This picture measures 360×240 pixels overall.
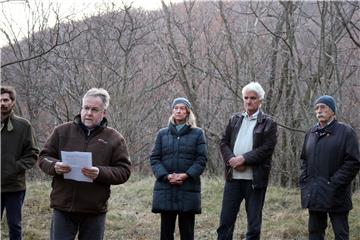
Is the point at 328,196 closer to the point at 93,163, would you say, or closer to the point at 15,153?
the point at 93,163

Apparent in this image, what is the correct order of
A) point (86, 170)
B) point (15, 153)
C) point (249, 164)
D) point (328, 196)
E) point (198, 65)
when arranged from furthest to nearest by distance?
point (198, 65) < point (249, 164) < point (15, 153) < point (328, 196) < point (86, 170)

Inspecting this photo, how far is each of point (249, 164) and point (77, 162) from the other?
1905 millimetres

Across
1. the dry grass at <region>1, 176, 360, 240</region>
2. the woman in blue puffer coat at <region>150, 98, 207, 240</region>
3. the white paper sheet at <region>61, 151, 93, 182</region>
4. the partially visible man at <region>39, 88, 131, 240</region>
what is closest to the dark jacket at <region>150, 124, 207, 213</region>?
the woman in blue puffer coat at <region>150, 98, 207, 240</region>

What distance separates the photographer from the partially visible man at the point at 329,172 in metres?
4.69

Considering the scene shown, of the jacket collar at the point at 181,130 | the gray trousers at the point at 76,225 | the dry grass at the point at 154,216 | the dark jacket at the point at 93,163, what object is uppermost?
the jacket collar at the point at 181,130

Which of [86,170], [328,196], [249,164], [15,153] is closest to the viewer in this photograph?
[86,170]

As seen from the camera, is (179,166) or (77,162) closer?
(77,162)

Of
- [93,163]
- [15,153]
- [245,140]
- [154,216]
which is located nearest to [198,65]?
[154,216]

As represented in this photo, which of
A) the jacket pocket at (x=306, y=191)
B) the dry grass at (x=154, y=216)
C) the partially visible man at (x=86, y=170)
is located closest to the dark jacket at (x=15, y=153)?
the partially visible man at (x=86, y=170)

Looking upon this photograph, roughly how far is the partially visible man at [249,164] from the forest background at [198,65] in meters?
3.56

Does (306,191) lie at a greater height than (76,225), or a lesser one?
greater

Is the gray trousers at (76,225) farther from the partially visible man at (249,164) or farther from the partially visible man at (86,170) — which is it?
the partially visible man at (249,164)

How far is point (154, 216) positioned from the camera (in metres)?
7.29

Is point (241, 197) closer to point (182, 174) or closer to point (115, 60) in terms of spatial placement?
point (182, 174)
